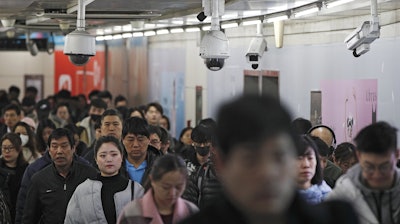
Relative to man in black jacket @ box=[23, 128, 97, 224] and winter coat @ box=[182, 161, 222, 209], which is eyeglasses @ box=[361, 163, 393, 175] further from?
man in black jacket @ box=[23, 128, 97, 224]

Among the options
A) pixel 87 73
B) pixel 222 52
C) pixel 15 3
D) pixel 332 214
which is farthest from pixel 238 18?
pixel 87 73

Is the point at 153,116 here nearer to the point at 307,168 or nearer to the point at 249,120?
the point at 307,168

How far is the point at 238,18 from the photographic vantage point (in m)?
16.2

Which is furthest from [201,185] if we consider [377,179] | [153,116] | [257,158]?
[153,116]

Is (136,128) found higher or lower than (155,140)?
higher

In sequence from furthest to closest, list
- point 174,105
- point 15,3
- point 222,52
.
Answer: point 174,105, point 15,3, point 222,52

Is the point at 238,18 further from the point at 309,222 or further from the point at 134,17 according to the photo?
the point at 309,222

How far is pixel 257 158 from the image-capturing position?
278 cm

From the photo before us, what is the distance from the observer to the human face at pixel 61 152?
9.84m

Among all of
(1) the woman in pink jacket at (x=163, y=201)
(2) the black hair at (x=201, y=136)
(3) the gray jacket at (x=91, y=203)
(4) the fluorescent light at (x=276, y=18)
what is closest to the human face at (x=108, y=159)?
(3) the gray jacket at (x=91, y=203)

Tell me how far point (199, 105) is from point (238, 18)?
12.6ft

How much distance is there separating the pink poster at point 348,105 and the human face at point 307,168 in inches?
188

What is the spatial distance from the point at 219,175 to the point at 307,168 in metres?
3.32

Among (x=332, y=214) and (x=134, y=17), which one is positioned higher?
(x=134, y=17)
